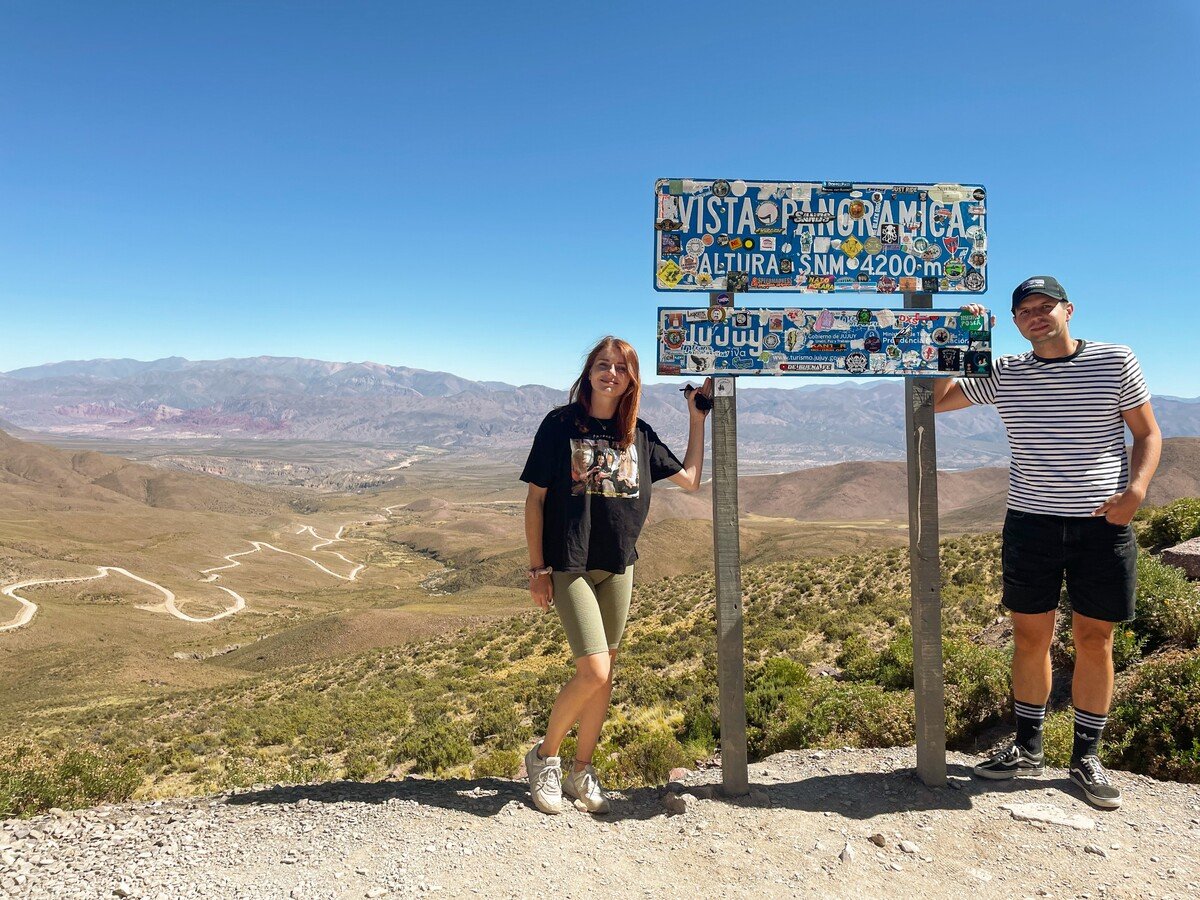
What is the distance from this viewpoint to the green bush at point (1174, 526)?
9.52 meters

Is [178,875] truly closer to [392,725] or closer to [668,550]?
[392,725]

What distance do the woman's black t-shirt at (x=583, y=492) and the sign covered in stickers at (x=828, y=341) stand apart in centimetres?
80

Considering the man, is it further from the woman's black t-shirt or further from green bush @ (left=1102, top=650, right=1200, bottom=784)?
the woman's black t-shirt

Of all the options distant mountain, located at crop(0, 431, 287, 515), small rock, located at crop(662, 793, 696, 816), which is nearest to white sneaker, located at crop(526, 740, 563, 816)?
small rock, located at crop(662, 793, 696, 816)

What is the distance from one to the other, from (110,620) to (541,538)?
54.8 metres

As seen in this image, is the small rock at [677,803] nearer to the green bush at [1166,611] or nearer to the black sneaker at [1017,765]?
the black sneaker at [1017,765]

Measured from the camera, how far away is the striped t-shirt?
372cm

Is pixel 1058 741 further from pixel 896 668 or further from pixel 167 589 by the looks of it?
pixel 167 589

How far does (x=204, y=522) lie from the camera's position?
10275cm

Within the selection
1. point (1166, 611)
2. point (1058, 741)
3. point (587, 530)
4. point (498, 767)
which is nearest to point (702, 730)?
Result: point (498, 767)

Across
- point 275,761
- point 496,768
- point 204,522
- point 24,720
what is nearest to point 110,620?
→ point 24,720

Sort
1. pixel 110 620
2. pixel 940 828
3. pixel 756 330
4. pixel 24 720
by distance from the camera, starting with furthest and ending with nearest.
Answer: pixel 110 620 → pixel 24 720 → pixel 756 330 → pixel 940 828

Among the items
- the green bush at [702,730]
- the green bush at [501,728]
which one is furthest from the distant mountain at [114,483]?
the green bush at [702,730]

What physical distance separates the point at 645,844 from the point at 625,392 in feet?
8.33
